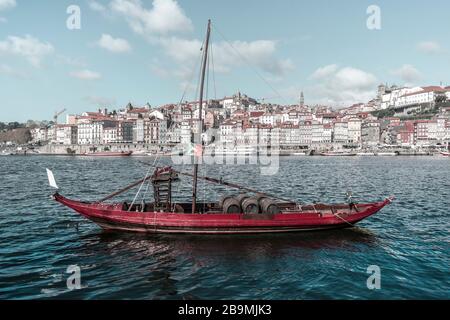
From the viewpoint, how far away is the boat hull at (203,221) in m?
20.9

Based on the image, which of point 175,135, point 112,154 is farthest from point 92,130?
point 175,135

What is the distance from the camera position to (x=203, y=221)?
68.4ft

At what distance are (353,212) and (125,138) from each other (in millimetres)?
172180

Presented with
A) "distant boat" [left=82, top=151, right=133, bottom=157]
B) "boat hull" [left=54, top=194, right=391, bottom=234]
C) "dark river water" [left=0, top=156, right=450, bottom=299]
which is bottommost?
"dark river water" [left=0, top=156, right=450, bottom=299]

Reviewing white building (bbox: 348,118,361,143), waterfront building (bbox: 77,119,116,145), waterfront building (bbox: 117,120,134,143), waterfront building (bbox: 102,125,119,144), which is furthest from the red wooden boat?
waterfront building (bbox: 77,119,116,145)

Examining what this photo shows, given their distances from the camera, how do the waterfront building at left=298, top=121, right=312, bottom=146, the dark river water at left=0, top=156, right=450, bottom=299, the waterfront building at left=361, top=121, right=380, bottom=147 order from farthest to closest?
the waterfront building at left=361, top=121, right=380, bottom=147 → the waterfront building at left=298, top=121, right=312, bottom=146 → the dark river water at left=0, top=156, right=450, bottom=299

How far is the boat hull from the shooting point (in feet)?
68.6

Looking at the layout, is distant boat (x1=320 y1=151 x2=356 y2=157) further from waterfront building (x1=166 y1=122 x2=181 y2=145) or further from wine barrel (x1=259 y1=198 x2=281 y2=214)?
wine barrel (x1=259 y1=198 x2=281 y2=214)

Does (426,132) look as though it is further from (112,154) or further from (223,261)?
(223,261)

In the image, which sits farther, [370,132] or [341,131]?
[370,132]

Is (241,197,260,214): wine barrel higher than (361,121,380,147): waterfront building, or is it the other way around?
(361,121,380,147): waterfront building

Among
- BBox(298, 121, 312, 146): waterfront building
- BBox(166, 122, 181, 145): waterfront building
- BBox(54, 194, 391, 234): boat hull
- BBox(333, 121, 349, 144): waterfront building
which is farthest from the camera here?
BBox(333, 121, 349, 144): waterfront building

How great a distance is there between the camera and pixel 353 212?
23.0 metres

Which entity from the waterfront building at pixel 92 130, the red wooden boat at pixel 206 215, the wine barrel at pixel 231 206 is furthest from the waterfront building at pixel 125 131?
the wine barrel at pixel 231 206
